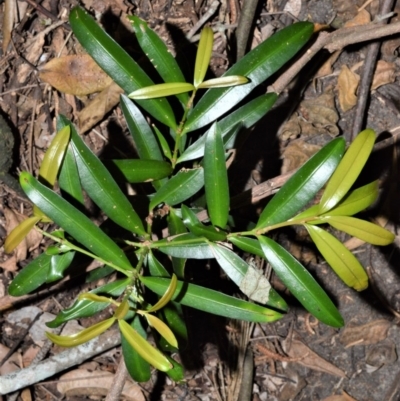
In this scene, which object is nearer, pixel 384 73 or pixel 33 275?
pixel 33 275

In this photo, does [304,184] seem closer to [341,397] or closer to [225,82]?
[225,82]

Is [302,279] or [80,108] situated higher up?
[80,108]

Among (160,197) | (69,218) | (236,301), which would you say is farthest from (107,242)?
(236,301)

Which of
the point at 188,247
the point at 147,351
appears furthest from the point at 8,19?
the point at 147,351

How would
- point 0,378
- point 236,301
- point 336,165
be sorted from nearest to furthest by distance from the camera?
point 336,165 < point 236,301 < point 0,378

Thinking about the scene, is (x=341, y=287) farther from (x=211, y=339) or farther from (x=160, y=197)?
(x=160, y=197)

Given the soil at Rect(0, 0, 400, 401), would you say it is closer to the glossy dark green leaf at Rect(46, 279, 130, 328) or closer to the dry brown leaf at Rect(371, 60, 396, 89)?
the dry brown leaf at Rect(371, 60, 396, 89)

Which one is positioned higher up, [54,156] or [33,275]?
[54,156]
